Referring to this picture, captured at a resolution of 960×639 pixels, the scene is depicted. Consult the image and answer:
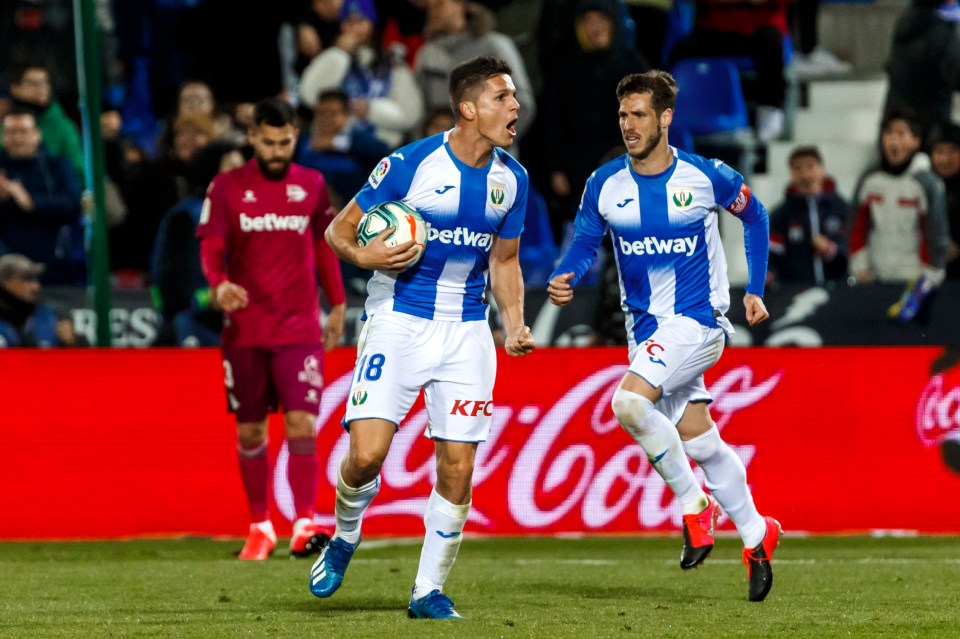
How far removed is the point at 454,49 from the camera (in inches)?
518

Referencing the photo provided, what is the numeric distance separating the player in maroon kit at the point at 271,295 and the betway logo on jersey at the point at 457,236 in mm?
2668

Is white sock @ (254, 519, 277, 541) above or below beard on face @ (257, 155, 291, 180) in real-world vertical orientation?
below

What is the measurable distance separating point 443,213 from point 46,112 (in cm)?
715

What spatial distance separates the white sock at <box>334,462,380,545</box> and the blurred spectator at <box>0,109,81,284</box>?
247 inches

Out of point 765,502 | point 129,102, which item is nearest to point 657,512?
point 765,502

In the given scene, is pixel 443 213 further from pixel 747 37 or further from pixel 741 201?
pixel 747 37

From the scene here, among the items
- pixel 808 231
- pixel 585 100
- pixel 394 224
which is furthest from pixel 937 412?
pixel 394 224

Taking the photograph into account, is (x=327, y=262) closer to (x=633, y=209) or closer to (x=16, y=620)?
(x=633, y=209)

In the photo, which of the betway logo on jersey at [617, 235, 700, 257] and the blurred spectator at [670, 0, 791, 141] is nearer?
the betway logo on jersey at [617, 235, 700, 257]

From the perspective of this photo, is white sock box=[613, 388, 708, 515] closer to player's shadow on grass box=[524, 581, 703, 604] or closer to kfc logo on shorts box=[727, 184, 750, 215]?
player's shadow on grass box=[524, 581, 703, 604]

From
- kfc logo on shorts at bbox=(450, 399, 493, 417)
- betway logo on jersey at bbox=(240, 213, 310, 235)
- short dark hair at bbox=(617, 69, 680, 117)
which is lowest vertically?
kfc logo on shorts at bbox=(450, 399, 493, 417)

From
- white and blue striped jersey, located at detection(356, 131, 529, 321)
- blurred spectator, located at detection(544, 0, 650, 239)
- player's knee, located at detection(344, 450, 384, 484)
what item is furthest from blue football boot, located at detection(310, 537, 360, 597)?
blurred spectator, located at detection(544, 0, 650, 239)

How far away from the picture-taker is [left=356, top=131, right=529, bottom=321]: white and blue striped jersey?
257 inches

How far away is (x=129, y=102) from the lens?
15141 mm
